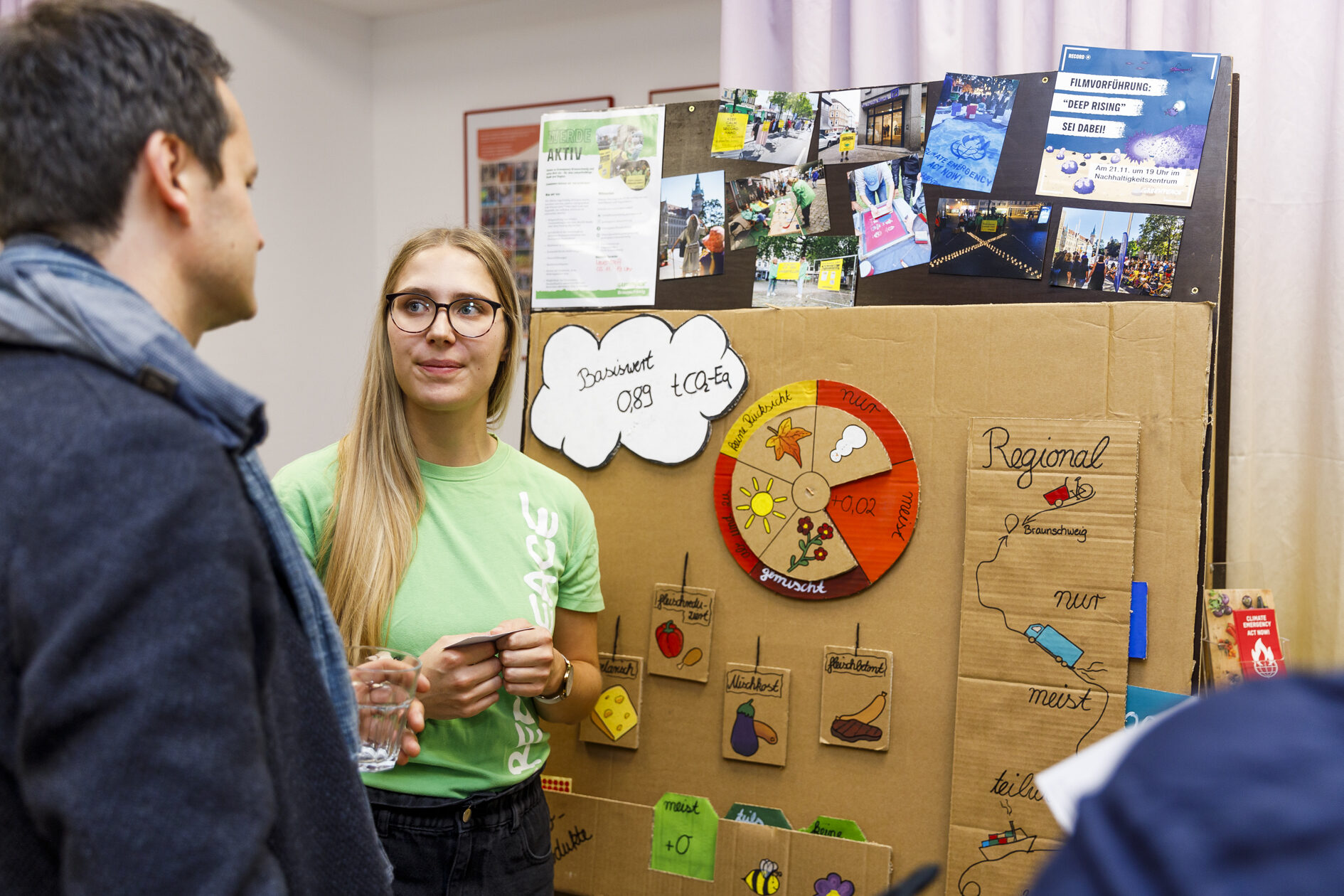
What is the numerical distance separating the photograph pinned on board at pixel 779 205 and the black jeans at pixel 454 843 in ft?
2.78

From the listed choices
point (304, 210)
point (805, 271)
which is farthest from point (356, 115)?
point (805, 271)

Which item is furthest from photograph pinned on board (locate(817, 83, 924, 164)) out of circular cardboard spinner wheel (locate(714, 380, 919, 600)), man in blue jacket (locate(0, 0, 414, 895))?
man in blue jacket (locate(0, 0, 414, 895))

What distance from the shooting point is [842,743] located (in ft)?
4.23

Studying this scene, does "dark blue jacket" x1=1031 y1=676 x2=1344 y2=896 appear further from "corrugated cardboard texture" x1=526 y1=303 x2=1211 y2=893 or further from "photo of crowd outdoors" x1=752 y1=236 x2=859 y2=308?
"photo of crowd outdoors" x1=752 y1=236 x2=859 y2=308

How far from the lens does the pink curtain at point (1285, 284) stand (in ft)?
4.90

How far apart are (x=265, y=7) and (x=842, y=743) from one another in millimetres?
2300

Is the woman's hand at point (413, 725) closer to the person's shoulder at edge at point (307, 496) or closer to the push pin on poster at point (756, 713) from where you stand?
the person's shoulder at edge at point (307, 496)

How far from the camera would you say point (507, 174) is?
250 centimetres

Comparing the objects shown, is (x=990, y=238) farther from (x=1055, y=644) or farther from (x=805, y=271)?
(x=1055, y=644)

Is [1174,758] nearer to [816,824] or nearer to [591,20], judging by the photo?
[816,824]

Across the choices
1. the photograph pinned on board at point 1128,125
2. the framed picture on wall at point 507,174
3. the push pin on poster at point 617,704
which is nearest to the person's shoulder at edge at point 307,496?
the push pin on poster at point 617,704

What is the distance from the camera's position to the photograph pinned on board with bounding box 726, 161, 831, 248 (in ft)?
4.52

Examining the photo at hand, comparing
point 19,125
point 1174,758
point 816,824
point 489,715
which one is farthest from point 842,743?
point 19,125

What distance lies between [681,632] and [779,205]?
645 millimetres
